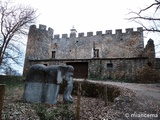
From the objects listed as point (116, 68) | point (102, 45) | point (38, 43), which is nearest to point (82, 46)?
point (102, 45)

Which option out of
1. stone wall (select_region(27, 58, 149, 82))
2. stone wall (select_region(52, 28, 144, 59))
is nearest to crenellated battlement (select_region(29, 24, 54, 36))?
stone wall (select_region(52, 28, 144, 59))

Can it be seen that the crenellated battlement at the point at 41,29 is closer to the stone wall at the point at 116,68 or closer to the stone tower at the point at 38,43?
the stone tower at the point at 38,43

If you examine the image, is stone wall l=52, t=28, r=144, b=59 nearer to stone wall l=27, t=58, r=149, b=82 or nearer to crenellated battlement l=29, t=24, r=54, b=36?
crenellated battlement l=29, t=24, r=54, b=36

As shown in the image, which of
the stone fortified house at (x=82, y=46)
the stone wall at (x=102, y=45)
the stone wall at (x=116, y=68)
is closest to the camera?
the stone wall at (x=116, y=68)

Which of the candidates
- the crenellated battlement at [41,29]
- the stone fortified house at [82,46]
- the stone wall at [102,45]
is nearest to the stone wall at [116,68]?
the stone fortified house at [82,46]

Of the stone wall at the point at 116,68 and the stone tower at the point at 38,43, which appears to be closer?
the stone wall at the point at 116,68

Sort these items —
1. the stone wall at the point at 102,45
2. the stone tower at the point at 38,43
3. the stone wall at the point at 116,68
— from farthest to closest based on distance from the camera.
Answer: the stone tower at the point at 38,43
the stone wall at the point at 102,45
the stone wall at the point at 116,68

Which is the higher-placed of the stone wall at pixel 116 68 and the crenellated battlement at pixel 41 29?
the crenellated battlement at pixel 41 29

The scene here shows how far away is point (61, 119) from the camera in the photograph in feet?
16.1

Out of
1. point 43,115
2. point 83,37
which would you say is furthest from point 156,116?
point 83,37

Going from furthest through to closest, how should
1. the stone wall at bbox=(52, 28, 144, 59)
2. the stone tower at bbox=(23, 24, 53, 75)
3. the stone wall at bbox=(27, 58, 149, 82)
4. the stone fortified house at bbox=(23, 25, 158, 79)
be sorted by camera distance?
the stone tower at bbox=(23, 24, 53, 75)
the stone wall at bbox=(52, 28, 144, 59)
the stone fortified house at bbox=(23, 25, 158, 79)
the stone wall at bbox=(27, 58, 149, 82)

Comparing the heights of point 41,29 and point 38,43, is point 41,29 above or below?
above

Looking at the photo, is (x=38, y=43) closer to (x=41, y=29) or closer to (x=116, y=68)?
(x=41, y=29)

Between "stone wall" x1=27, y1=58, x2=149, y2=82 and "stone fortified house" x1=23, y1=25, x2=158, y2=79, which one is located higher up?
"stone fortified house" x1=23, y1=25, x2=158, y2=79
